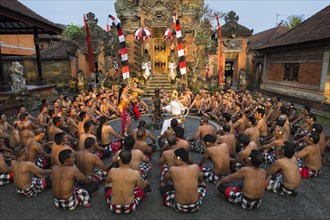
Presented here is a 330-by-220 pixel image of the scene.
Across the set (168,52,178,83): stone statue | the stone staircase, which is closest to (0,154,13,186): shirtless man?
the stone staircase

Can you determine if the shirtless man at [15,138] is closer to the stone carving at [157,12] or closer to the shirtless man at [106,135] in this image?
the shirtless man at [106,135]

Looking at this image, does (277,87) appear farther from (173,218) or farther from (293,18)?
(293,18)

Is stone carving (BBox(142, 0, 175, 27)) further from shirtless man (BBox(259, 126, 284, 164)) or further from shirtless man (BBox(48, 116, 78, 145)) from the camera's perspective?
shirtless man (BBox(259, 126, 284, 164))

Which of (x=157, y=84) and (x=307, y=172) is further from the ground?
(x=157, y=84)

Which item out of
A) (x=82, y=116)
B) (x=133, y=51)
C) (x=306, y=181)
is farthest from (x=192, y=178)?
(x=133, y=51)

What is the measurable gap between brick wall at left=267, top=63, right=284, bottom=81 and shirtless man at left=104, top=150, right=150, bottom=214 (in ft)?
55.8

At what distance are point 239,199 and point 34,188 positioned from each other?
4329 mm

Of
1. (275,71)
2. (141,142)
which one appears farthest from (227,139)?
(275,71)

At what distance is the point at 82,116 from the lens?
23.3ft

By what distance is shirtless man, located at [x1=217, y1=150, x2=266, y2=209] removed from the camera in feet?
13.2

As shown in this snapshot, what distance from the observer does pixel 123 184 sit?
393 centimetres

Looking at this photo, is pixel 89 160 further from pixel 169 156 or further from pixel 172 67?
pixel 172 67

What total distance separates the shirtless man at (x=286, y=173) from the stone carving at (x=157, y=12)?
786 inches

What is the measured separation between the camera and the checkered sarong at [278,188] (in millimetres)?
4754
